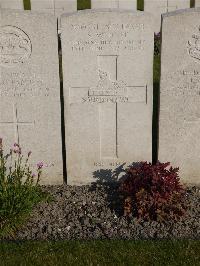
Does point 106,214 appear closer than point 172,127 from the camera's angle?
Yes

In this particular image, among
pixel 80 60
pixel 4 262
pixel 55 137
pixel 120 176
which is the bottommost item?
pixel 4 262

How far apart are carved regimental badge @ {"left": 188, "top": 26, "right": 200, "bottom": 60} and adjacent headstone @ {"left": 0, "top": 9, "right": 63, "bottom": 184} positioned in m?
1.45

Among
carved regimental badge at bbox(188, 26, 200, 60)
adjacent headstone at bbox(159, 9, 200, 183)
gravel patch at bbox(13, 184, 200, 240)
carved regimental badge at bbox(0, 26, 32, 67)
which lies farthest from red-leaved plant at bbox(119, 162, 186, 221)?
carved regimental badge at bbox(0, 26, 32, 67)

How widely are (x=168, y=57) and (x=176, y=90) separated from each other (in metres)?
0.39

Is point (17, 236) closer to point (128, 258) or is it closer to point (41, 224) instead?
point (41, 224)

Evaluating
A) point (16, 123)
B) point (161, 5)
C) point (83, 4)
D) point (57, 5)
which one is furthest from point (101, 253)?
point (83, 4)

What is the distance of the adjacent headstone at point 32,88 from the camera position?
16.5 feet

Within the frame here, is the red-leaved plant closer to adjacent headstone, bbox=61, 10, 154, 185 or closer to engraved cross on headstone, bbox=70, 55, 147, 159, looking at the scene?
adjacent headstone, bbox=61, 10, 154, 185

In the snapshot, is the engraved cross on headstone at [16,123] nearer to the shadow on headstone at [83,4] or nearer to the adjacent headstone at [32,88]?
the adjacent headstone at [32,88]

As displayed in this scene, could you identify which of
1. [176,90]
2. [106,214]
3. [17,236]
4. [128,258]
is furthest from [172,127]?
[17,236]

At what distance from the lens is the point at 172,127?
5.41m

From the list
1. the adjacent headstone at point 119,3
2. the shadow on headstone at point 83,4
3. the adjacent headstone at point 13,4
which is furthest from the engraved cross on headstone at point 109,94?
the shadow on headstone at point 83,4

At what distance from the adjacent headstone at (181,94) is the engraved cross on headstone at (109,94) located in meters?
0.32

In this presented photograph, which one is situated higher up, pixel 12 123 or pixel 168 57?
pixel 168 57
